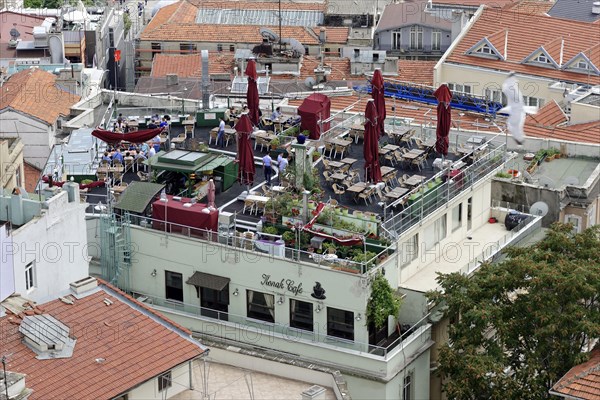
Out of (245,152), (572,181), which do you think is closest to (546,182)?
(572,181)

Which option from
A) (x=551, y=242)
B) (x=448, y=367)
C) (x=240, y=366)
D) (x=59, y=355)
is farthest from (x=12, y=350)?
(x=551, y=242)

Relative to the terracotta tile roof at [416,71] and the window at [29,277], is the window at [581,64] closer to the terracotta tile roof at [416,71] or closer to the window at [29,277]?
the terracotta tile roof at [416,71]

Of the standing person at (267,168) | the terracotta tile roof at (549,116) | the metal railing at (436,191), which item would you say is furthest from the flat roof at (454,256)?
the terracotta tile roof at (549,116)

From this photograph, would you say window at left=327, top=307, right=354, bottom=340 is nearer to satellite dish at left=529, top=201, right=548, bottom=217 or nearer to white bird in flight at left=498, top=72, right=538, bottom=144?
white bird in flight at left=498, top=72, right=538, bottom=144

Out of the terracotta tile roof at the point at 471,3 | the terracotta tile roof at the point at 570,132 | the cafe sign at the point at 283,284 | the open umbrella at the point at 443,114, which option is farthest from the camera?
the terracotta tile roof at the point at 471,3

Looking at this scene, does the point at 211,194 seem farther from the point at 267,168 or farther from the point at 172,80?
the point at 172,80

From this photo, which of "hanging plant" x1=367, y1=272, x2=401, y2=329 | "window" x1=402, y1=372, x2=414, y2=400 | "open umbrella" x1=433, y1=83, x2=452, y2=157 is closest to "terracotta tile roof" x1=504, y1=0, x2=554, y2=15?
"open umbrella" x1=433, y1=83, x2=452, y2=157
